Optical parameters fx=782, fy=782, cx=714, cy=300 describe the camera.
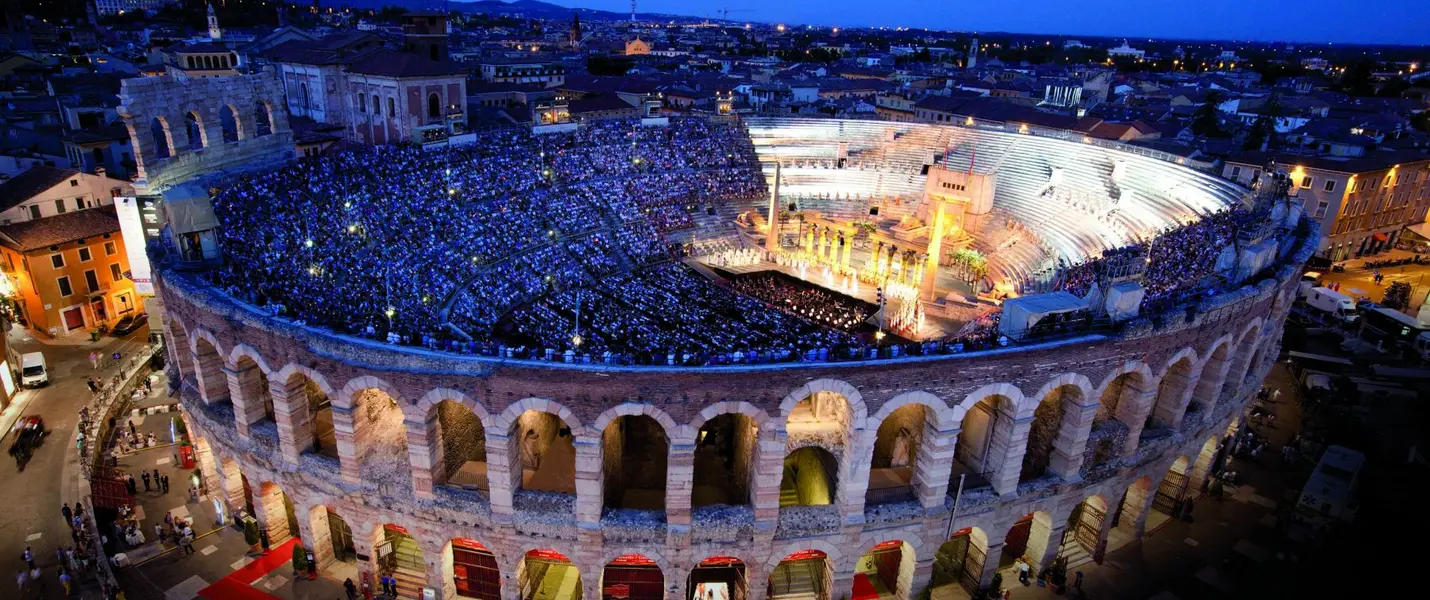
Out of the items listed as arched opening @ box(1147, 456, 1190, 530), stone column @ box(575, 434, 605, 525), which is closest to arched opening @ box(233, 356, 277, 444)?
stone column @ box(575, 434, 605, 525)

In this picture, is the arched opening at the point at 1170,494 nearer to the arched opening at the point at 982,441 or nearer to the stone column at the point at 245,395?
the arched opening at the point at 982,441

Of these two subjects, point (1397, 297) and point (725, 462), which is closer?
point (725, 462)

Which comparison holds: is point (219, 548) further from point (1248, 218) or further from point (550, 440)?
point (1248, 218)

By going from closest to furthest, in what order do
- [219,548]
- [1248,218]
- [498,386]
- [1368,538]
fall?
[498,386]
[219,548]
[1368,538]
[1248,218]

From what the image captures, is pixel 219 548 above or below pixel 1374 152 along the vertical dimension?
below

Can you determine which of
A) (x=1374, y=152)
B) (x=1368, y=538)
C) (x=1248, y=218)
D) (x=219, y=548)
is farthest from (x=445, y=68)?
(x=1374, y=152)

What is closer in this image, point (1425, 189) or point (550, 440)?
point (550, 440)

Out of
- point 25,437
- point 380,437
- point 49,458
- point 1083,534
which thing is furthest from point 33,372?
point 1083,534

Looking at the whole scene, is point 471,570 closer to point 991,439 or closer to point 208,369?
point 208,369
